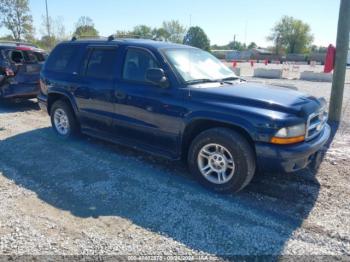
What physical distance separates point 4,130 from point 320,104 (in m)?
6.23

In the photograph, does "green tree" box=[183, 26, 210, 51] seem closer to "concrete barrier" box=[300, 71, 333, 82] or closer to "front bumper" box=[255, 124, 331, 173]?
"concrete barrier" box=[300, 71, 333, 82]

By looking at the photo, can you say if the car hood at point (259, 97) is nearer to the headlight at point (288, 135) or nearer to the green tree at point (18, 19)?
the headlight at point (288, 135)

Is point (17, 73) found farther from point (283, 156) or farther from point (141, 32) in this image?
point (141, 32)

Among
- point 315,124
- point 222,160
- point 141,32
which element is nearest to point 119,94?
point 222,160

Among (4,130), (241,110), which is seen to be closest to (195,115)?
(241,110)

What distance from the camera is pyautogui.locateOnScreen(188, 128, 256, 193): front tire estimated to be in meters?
3.67

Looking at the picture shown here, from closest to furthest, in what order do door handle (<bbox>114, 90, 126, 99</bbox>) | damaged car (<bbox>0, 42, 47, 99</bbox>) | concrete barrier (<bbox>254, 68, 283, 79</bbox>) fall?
door handle (<bbox>114, 90, 126, 99</bbox>) → damaged car (<bbox>0, 42, 47, 99</bbox>) → concrete barrier (<bbox>254, 68, 283, 79</bbox>)

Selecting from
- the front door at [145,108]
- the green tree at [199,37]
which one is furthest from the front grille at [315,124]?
the green tree at [199,37]

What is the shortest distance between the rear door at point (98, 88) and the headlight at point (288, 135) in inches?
103

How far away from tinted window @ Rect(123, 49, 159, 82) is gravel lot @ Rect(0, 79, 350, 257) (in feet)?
4.43

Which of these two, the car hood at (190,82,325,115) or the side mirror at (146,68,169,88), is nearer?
the car hood at (190,82,325,115)

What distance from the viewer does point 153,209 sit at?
11.7 ft

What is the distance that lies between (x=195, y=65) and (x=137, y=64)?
34.5 inches

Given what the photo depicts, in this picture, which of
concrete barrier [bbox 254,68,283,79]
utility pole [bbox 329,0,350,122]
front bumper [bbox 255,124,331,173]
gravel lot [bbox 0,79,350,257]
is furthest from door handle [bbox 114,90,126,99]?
concrete barrier [bbox 254,68,283,79]
